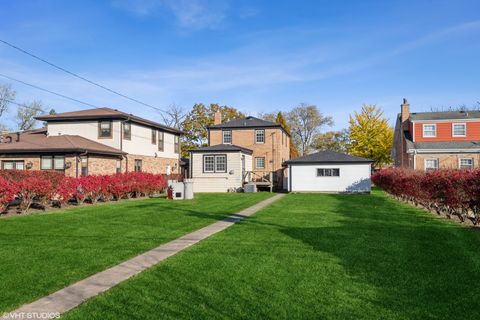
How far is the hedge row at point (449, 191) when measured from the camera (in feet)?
36.9

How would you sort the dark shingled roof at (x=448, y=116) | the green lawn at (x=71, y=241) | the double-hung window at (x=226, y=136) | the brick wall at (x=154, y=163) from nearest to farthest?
the green lawn at (x=71, y=241) < the brick wall at (x=154, y=163) < the dark shingled roof at (x=448, y=116) < the double-hung window at (x=226, y=136)

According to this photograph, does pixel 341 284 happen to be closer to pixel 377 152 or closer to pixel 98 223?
pixel 98 223

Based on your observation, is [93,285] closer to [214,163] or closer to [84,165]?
[84,165]

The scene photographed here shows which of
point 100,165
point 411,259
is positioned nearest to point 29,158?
point 100,165

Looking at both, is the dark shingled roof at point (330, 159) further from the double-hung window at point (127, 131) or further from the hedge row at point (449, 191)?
the double-hung window at point (127, 131)

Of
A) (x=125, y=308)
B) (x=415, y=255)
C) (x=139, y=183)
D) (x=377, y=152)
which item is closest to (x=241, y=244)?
(x=415, y=255)

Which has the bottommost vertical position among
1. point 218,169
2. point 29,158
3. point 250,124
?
point 218,169

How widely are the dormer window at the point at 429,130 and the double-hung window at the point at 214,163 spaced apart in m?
19.4

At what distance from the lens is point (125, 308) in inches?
183

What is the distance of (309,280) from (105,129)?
1008 inches

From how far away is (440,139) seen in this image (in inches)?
1390

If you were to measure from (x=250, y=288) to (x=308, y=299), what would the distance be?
858mm

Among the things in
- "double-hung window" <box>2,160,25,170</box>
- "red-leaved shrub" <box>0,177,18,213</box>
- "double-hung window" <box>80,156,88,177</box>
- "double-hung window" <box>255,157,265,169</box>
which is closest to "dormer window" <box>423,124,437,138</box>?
"double-hung window" <box>255,157,265,169</box>

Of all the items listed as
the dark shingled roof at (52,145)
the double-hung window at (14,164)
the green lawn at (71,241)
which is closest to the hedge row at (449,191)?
the green lawn at (71,241)
